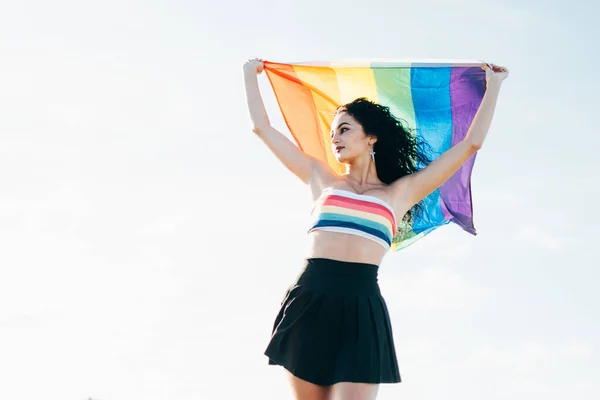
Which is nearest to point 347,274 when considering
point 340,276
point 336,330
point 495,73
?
point 340,276

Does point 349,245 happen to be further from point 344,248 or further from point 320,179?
point 320,179

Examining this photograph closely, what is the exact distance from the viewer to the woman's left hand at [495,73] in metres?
5.43

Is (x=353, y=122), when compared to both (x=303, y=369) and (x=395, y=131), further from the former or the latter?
(x=303, y=369)

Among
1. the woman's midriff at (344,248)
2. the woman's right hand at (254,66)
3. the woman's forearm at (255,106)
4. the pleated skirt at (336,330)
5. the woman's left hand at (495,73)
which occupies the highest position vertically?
the woman's right hand at (254,66)

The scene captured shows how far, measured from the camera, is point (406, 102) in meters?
6.23

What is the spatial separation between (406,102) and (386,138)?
74 centimetres

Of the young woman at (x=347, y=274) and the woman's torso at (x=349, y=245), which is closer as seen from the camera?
the young woman at (x=347, y=274)

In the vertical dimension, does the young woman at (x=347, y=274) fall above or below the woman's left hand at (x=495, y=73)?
below

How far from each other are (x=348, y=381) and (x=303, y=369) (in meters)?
0.27

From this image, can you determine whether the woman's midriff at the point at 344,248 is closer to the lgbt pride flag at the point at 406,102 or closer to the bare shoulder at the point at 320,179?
the bare shoulder at the point at 320,179

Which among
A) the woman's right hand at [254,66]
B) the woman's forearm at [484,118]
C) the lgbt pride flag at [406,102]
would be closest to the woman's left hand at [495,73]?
the woman's forearm at [484,118]

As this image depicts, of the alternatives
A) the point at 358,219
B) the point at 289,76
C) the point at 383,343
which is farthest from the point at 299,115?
the point at 383,343

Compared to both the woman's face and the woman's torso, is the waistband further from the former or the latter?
the woman's face

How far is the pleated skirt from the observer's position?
470cm
